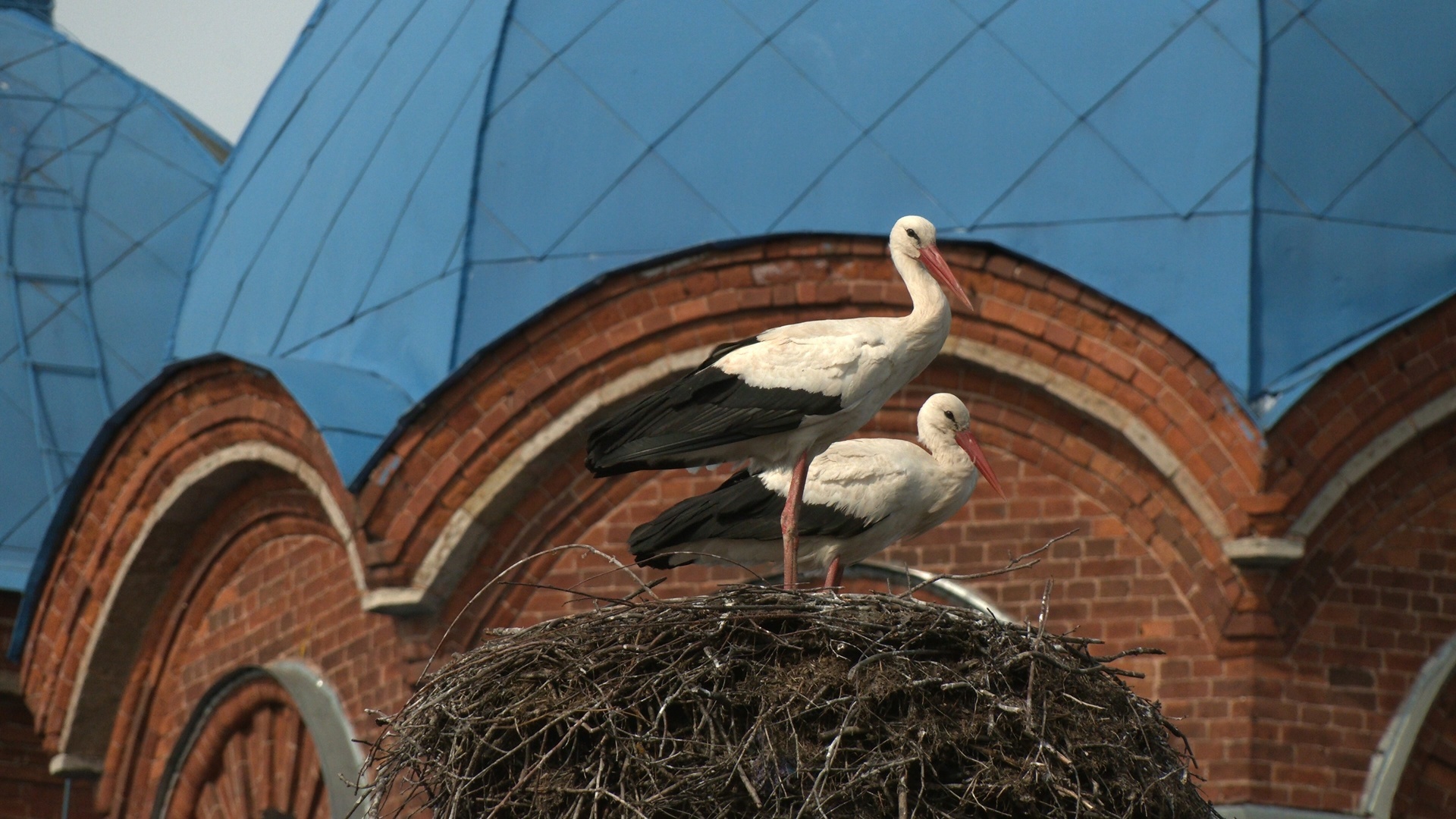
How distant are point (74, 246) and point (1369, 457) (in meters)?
9.48

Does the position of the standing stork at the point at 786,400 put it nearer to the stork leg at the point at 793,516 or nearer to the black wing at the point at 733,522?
the stork leg at the point at 793,516

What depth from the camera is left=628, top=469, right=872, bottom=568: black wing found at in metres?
8.33

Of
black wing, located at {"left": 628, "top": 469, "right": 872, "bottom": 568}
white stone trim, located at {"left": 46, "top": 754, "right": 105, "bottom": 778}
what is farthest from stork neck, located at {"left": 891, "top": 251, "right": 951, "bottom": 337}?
white stone trim, located at {"left": 46, "top": 754, "right": 105, "bottom": 778}

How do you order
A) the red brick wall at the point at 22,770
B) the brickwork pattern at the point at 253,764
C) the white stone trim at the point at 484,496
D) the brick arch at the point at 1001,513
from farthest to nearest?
the red brick wall at the point at 22,770, the brickwork pattern at the point at 253,764, the white stone trim at the point at 484,496, the brick arch at the point at 1001,513

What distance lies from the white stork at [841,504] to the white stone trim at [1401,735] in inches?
105

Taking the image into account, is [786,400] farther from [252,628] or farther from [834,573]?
[252,628]

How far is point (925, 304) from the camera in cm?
809

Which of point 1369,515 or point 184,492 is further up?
point 184,492

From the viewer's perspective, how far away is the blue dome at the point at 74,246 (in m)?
15.3

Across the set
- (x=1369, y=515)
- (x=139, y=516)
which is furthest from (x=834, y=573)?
(x=139, y=516)

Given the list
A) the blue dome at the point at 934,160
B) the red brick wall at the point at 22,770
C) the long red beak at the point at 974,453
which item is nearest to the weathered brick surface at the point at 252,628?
the blue dome at the point at 934,160

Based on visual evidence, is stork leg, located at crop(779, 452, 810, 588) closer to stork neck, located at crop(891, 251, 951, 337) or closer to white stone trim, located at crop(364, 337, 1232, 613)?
stork neck, located at crop(891, 251, 951, 337)

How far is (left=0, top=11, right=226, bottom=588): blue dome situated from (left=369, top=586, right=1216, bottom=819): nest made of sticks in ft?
26.2

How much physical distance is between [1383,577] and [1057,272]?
1.95 metres
